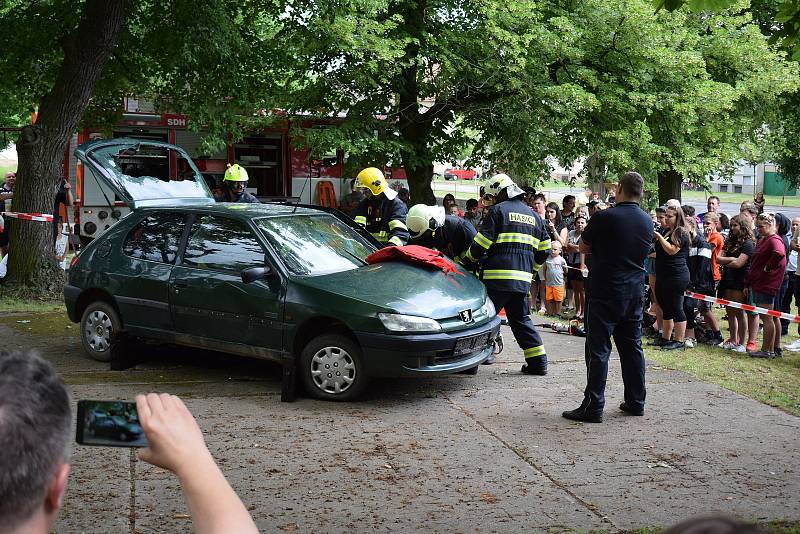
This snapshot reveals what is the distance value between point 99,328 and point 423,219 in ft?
10.9

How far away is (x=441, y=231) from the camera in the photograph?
Result: 29.5 feet

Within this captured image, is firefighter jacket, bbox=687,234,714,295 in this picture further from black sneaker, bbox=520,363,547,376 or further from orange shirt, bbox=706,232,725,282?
black sneaker, bbox=520,363,547,376

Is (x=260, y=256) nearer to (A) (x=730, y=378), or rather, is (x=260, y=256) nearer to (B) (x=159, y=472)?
(B) (x=159, y=472)

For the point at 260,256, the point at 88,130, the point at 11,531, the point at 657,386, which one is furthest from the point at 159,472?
the point at 88,130

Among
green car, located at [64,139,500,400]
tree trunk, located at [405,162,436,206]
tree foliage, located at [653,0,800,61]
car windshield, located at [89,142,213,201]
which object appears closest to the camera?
tree foliage, located at [653,0,800,61]

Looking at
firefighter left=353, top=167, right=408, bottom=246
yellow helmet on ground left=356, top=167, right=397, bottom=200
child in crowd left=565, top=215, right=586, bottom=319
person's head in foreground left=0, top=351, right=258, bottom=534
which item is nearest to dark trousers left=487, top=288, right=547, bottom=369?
firefighter left=353, top=167, right=408, bottom=246

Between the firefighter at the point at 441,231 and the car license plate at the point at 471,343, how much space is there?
1.58 meters

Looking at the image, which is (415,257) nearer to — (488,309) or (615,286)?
(488,309)

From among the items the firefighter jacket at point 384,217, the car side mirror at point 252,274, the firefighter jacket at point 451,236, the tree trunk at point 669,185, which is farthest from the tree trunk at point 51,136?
the tree trunk at point 669,185

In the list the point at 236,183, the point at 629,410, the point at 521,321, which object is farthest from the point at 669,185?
the point at 629,410

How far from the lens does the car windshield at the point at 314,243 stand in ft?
24.8

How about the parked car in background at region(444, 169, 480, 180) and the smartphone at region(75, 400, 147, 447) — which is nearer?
the smartphone at region(75, 400, 147, 447)

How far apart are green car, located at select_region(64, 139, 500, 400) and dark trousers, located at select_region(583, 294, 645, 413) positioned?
1017 millimetres

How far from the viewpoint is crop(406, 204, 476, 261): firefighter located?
29.1 ft
